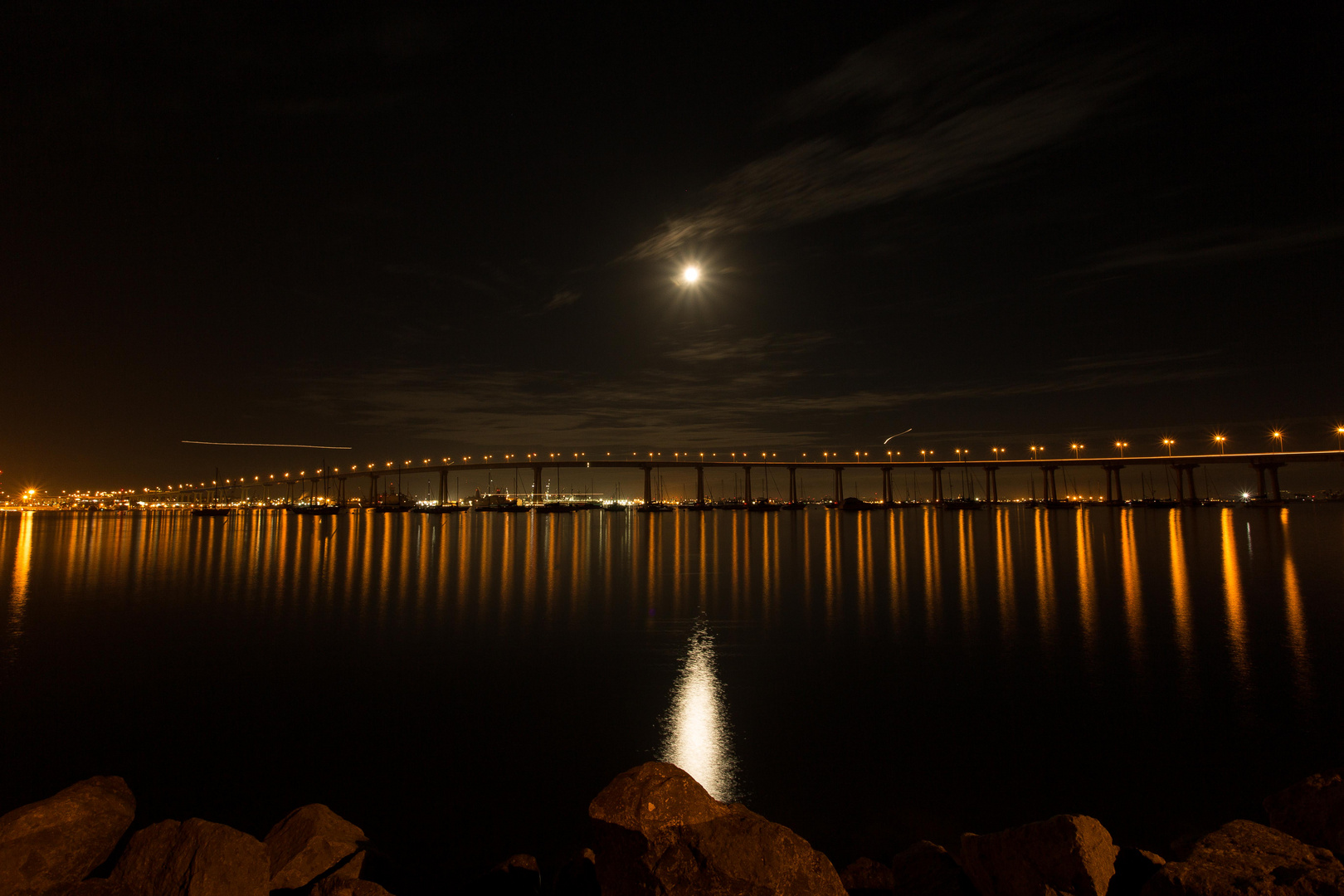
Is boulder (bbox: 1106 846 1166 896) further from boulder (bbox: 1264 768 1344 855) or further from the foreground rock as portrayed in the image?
the foreground rock

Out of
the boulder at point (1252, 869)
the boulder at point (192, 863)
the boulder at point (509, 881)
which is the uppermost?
the boulder at point (1252, 869)

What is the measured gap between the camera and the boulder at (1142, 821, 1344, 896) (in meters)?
4.70

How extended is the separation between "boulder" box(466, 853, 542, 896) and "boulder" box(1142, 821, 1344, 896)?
5.06 m

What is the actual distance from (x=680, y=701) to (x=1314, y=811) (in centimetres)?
794

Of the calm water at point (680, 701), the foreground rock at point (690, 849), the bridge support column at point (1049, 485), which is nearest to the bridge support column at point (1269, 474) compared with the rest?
the bridge support column at point (1049, 485)

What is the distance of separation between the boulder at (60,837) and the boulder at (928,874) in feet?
21.7

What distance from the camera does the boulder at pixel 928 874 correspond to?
19.7 feet

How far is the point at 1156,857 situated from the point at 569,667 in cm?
1024

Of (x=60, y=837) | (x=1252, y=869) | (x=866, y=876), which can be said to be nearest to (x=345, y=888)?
(x=60, y=837)

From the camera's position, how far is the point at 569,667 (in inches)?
557

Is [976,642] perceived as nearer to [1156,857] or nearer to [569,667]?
[569,667]

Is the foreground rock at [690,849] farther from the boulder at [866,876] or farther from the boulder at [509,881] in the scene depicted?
the boulder at [509,881]

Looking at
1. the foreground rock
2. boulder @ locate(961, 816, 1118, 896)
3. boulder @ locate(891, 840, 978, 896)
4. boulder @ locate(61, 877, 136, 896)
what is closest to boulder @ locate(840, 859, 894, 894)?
boulder @ locate(891, 840, 978, 896)

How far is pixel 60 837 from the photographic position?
→ 6.04 metres
